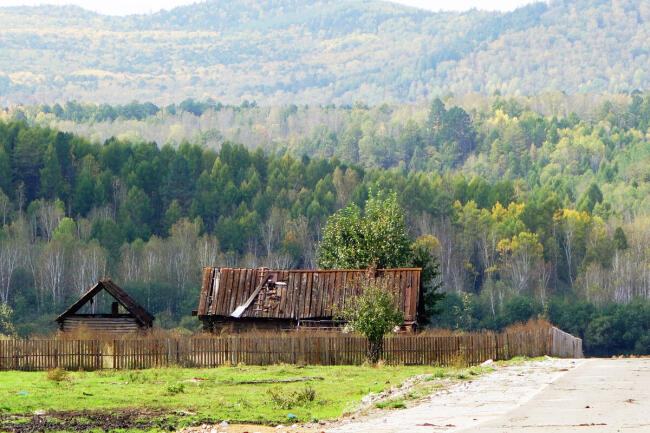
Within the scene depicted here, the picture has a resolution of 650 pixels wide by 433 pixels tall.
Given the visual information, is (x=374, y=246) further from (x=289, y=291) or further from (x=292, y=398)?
(x=292, y=398)

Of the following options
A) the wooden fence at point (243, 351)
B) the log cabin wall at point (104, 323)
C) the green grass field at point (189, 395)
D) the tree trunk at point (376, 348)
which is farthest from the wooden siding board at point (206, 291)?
the green grass field at point (189, 395)

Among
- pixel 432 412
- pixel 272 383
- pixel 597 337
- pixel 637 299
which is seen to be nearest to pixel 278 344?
pixel 272 383

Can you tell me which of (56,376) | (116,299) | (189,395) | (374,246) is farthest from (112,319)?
(189,395)

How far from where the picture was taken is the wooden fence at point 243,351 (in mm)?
56281

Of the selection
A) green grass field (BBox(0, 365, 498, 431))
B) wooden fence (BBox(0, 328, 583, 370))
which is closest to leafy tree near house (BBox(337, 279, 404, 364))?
wooden fence (BBox(0, 328, 583, 370))

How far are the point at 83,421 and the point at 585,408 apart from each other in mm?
10858

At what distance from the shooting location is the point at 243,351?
57.5 metres

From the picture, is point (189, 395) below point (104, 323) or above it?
below

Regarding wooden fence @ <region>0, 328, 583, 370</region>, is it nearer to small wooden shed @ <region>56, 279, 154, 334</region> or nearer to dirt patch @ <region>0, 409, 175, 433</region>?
small wooden shed @ <region>56, 279, 154, 334</region>

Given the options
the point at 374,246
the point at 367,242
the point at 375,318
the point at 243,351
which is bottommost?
the point at 243,351

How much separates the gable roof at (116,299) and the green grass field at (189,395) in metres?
20.0

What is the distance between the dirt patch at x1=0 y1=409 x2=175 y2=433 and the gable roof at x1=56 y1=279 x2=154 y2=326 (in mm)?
38070

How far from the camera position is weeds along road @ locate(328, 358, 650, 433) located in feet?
94.3

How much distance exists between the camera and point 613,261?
634 ft
